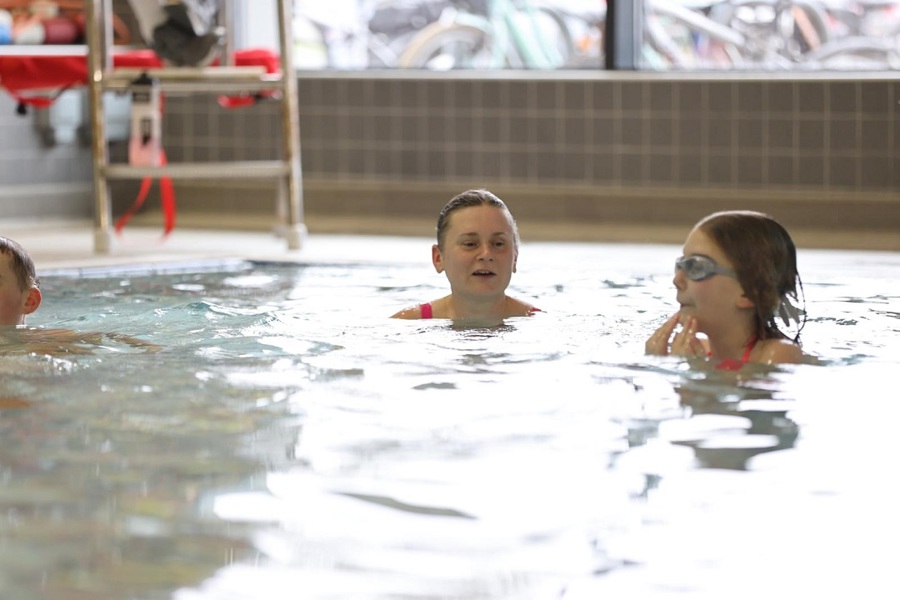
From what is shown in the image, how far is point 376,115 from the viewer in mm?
7027

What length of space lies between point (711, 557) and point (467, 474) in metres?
0.46

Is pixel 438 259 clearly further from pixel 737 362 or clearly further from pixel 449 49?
pixel 449 49

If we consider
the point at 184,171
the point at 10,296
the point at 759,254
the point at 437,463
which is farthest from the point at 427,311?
the point at 184,171

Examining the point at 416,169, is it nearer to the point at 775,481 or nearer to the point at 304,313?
the point at 304,313

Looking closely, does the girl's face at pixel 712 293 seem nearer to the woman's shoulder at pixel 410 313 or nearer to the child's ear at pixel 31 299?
the woman's shoulder at pixel 410 313

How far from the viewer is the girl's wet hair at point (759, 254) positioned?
268cm

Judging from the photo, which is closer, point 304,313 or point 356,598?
point 356,598

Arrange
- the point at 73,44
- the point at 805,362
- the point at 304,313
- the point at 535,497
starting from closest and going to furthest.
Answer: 1. the point at 535,497
2. the point at 805,362
3. the point at 304,313
4. the point at 73,44

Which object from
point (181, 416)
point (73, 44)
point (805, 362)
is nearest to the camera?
point (181, 416)

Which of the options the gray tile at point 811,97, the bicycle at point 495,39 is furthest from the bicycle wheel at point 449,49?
the gray tile at point 811,97

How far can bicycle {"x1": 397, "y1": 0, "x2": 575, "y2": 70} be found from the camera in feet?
23.5

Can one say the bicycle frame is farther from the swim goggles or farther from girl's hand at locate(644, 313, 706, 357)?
the swim goggles

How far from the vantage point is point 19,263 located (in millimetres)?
3176

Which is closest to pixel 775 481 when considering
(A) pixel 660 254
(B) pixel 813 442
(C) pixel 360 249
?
(B) pixel 813 442
